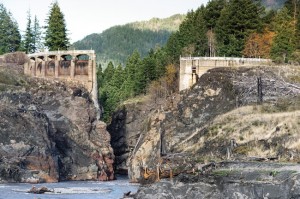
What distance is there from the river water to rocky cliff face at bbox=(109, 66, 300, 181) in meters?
4.23

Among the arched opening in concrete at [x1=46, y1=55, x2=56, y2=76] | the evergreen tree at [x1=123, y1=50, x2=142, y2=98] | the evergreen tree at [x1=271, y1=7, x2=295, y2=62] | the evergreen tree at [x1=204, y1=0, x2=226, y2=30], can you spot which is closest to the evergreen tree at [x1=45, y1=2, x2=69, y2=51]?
the arched opening in concrete at [x1=46, y1=55, x2=56, y2=76]

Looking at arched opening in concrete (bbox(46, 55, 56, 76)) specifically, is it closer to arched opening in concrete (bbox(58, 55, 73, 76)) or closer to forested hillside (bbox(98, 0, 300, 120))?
arched opening in concrete (bbox(58, 55, 73, 76))

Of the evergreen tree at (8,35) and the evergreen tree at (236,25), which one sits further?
the evergreen tree at (8,35)

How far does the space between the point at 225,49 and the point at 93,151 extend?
1015 inches

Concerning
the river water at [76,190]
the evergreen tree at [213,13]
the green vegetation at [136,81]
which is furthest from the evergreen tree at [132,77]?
the river water at [76,190]

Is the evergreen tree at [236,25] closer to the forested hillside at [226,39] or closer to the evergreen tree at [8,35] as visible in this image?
the forested hillside at [226,39]

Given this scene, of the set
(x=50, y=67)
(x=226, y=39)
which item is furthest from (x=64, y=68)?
(x=226, y=39)

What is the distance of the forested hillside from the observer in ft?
406

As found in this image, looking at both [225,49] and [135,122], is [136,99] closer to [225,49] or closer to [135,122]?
[135,122]

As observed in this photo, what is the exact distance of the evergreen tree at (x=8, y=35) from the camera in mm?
165750

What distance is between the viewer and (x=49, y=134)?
126 m

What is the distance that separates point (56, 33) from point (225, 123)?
66.0 metres

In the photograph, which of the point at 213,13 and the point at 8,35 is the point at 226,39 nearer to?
the point at 213,13

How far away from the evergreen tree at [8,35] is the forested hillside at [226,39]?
25.8 meters
